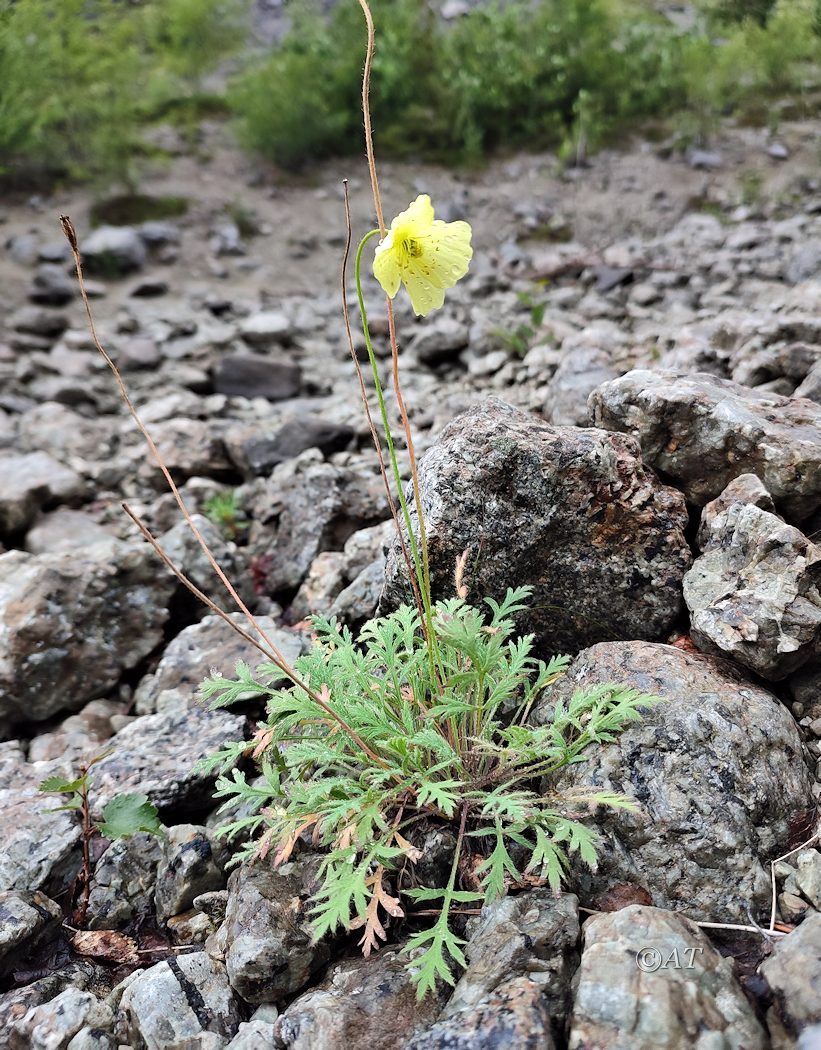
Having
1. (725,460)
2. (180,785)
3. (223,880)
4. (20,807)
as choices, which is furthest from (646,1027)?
(20,807)

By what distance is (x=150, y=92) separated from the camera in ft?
48.9

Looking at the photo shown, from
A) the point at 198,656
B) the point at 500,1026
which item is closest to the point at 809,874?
the point at 500,1026

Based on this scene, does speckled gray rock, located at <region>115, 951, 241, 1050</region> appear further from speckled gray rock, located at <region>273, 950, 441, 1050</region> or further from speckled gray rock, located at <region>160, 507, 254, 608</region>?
speckled gray rock, located at <region>160, 507, 254, 608</region>

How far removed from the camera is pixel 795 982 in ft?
5.19

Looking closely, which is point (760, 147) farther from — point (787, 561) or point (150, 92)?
point (150, 92)

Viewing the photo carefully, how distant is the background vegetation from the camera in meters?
10.9

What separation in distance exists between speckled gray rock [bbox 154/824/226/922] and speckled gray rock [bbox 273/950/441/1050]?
590 mm

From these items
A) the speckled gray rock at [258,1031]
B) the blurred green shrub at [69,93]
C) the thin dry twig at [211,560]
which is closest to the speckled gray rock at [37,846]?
the speckled gray rock at [258,1031]

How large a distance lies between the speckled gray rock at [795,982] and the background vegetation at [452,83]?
11.0 metres

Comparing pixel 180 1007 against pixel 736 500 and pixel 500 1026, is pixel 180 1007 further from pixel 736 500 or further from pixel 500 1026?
pixel 736 500

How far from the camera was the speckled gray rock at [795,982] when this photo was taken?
1536 mm

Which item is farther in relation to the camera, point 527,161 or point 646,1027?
point 527,161

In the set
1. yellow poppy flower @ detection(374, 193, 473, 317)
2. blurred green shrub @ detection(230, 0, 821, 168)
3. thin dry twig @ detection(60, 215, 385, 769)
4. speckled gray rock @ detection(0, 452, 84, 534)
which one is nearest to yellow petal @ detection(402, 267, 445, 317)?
yellow poppy flower @ detection(374, 193, 473, 317)

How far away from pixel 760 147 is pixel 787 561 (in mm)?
9591
